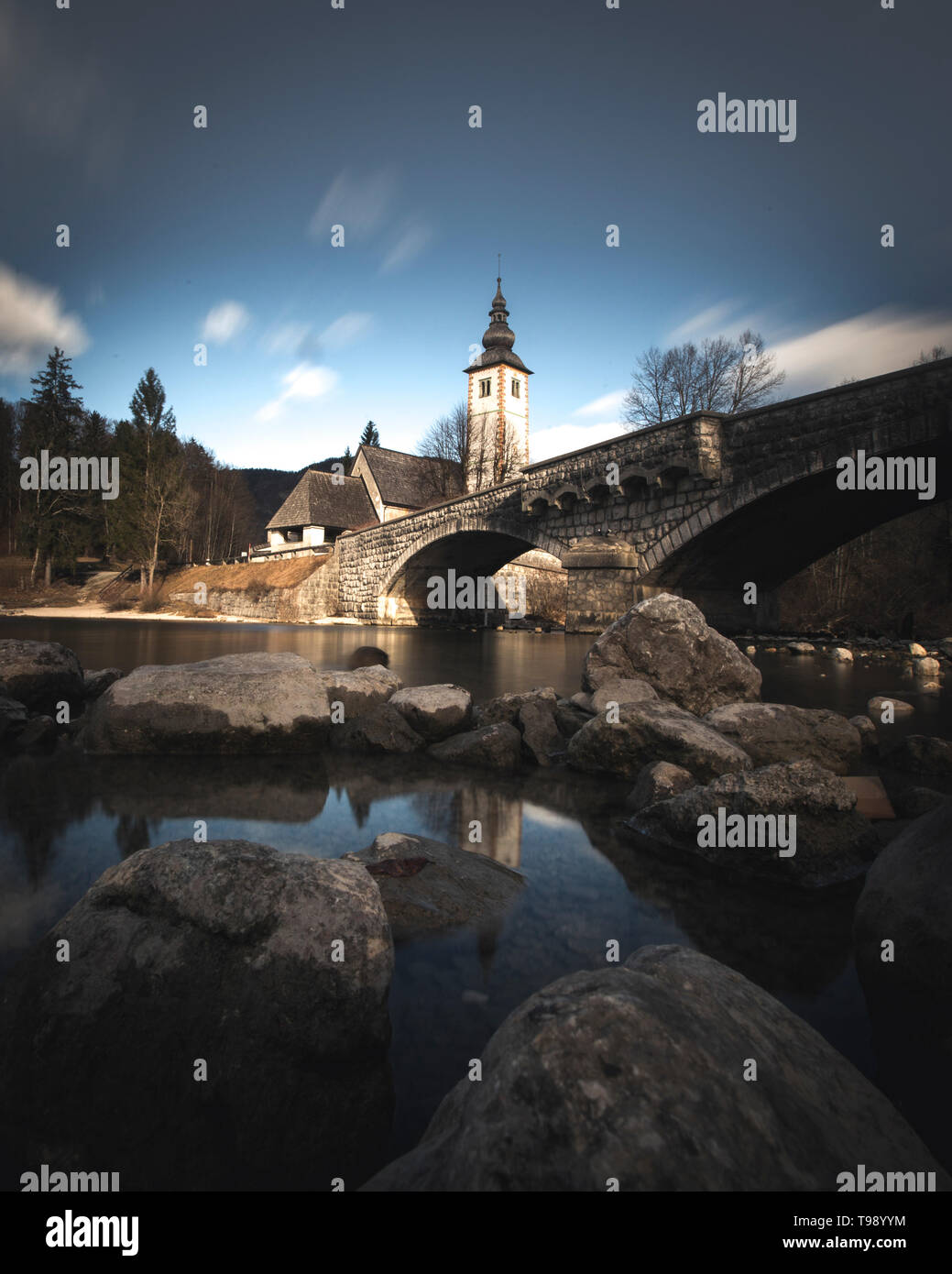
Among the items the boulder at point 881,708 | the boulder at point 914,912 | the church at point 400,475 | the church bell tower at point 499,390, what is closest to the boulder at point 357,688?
the boulder at point 914,912

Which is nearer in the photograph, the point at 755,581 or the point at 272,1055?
the point at 272,1055

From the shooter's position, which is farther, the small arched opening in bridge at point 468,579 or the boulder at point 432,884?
the small arched opening in bridge at point 468,579

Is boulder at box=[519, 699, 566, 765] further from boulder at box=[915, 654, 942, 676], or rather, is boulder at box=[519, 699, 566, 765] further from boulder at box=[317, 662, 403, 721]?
boulder at box=[915, 654, 942, 676]

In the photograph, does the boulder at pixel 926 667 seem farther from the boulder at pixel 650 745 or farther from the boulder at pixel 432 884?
the boulder at pixel 432 884

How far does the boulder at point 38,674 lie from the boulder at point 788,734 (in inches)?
274

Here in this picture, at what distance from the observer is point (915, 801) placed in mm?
3967

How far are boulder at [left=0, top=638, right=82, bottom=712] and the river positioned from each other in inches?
73.9

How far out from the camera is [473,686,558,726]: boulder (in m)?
6.55

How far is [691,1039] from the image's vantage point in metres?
1.42

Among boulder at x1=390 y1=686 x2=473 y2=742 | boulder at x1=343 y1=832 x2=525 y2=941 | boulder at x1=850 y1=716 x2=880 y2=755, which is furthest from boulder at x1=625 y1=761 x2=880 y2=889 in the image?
boulder at x1=390 y1=686 x2=473 y2=742

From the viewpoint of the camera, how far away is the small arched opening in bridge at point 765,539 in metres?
15.6
